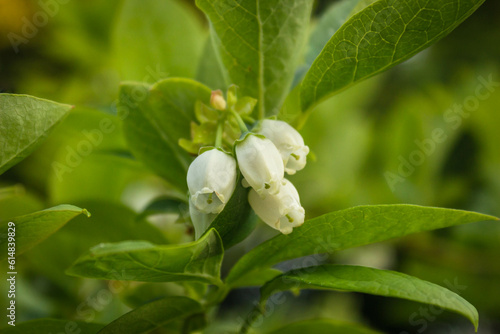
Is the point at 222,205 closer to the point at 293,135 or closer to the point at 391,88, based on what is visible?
the point at 293,135

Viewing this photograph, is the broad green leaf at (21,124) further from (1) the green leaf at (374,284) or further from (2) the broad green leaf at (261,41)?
(1) the green leaf at (374,284)

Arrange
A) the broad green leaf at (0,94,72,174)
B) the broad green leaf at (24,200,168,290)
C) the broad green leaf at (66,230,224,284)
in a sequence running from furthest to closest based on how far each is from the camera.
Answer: the broad green leaf at (24,200,168,290) < the broad green leaf at (0,94,72,174) < the broad green leaf at (66,230,224,284)

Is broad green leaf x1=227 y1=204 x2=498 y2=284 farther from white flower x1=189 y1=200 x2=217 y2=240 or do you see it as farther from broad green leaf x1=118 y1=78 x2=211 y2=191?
broad green leaf x1=118 y1=78 x2=211 y2=191

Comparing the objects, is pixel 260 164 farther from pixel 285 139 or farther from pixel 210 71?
pixel 210 71

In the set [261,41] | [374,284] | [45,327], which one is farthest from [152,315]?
[261,41]

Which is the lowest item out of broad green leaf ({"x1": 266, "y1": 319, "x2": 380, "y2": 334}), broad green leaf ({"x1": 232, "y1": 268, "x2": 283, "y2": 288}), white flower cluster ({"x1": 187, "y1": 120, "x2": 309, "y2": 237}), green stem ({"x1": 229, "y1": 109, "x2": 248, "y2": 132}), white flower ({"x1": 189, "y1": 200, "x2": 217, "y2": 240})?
broad green leaf ({"x1": 266, "y1": 319, "x2": 380, "y2": 334})

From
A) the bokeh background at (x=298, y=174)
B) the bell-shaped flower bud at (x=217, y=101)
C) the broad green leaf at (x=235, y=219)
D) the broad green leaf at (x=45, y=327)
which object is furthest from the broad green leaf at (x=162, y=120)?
the broad green leaf at (x=45, y=327)

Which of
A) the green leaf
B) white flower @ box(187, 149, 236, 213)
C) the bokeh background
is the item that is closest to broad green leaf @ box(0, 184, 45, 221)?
the bokeh background
